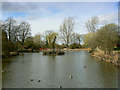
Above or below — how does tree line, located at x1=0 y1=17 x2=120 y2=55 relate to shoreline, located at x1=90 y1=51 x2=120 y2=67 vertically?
above

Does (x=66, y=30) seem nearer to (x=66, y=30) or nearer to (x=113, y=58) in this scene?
(x=66, y=30)

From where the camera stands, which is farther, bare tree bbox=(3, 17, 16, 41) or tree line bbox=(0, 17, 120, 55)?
bare tree bbox=(3, 17, 16, 41)

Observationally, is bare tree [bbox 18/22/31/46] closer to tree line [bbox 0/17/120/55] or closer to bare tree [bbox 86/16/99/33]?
tree line [bbox 0/17/120/55]

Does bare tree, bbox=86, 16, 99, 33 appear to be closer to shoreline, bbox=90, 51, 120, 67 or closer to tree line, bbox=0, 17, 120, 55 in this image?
tree line, bbox=0, 17, 120, 55

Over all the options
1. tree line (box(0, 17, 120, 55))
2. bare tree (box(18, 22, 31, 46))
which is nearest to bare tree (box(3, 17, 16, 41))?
tree line (box(0, 17, 120, 55))

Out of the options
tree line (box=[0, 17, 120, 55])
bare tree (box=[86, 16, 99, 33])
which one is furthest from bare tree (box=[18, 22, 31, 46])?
bare tree (box=[86, 16, 99, 33])

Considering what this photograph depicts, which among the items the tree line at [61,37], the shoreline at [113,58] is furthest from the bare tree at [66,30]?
the shoreline at [113,58]

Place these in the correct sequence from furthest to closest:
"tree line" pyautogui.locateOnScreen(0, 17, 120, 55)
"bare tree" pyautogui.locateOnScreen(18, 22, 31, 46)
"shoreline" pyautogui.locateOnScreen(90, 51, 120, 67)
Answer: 1. "bare tree" pyautogui.locateOnScreen(18, 22, 31, 46)
2. "tree line" pyautogui.locateOnScreen(0, 17, 120, 55)
3. "shoreline" pyautogui.locateOnScreen(90, 51, 120, 67)

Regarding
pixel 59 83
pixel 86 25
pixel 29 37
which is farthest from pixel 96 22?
pixel 59 83

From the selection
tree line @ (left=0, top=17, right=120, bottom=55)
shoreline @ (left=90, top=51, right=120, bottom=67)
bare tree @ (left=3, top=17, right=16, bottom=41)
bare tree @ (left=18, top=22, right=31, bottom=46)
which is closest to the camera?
shoreline @ (left=90, top=51, right=120, bottom=67)

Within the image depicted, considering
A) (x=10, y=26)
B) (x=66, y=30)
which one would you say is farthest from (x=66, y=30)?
(x=10, y=26)

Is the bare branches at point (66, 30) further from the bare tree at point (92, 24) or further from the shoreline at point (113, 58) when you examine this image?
the shoreline at point (113, 58)

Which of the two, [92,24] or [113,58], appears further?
[92,24]

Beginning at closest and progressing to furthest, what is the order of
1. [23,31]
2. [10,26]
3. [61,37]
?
[10,26]
[23,31]
[61,37]
